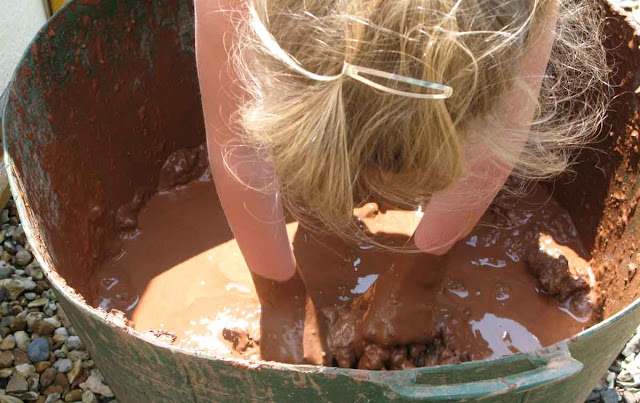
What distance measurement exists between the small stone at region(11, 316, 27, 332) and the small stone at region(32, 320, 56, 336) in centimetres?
3

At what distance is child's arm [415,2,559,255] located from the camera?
3.32ft

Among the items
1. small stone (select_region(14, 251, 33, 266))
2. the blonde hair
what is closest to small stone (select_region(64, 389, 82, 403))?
small stone (select_region(14, 251, 33, 266))

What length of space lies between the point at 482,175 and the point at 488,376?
0.50 m

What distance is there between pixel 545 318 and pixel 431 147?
2.97 feet

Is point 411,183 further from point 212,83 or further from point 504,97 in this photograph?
point 212,83

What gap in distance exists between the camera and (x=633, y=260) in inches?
61.0

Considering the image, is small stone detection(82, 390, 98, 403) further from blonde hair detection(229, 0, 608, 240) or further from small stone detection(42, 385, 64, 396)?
blonde hair detection(229, 0, 608, 240)

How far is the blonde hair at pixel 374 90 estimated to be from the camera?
832mm

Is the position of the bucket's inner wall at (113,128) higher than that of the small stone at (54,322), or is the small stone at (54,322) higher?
the bucket's inner wall at (113,128)

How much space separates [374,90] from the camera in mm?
869

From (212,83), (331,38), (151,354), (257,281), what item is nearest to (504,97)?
(331,38)

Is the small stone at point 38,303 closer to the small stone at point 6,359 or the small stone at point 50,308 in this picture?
the small stone at point 50,308

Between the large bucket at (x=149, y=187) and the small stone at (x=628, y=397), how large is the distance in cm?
23

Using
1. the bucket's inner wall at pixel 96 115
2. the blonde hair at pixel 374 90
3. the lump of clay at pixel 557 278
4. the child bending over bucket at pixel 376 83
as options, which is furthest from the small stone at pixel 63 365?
the lump of clay at pixel 557 278
